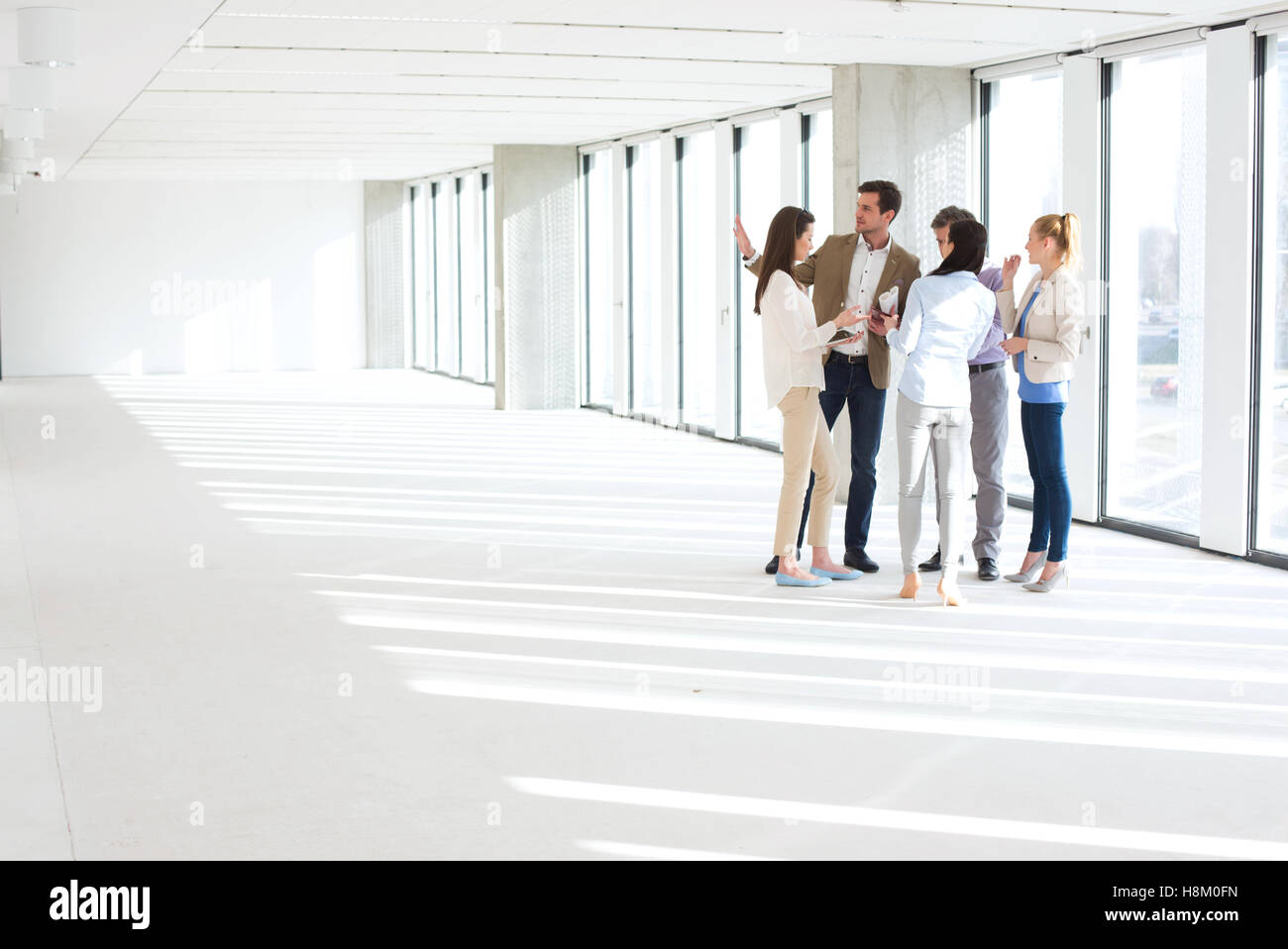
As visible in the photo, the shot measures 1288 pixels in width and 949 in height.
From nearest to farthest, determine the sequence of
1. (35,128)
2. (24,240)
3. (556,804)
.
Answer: (556,804), (35,128), (24,240)

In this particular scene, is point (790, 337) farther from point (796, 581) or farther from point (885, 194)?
point (796, 581)

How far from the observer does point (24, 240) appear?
22.1m

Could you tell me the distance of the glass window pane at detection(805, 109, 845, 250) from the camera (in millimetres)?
11828

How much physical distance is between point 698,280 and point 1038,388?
7.93 metres

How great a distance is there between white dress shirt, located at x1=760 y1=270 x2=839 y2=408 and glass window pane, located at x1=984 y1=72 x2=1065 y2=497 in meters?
3.22

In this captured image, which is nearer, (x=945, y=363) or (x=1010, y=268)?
(x=945, y=363)

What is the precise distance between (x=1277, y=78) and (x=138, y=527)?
6.75 meters

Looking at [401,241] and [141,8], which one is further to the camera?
[401,241]

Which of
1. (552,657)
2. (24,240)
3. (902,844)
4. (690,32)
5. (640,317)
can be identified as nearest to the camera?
(902,844)

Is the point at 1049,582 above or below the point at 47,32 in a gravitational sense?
below

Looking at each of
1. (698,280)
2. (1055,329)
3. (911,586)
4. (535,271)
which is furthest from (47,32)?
(535,271)

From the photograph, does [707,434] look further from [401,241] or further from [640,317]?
[401,241]

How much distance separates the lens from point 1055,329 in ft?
21.7
